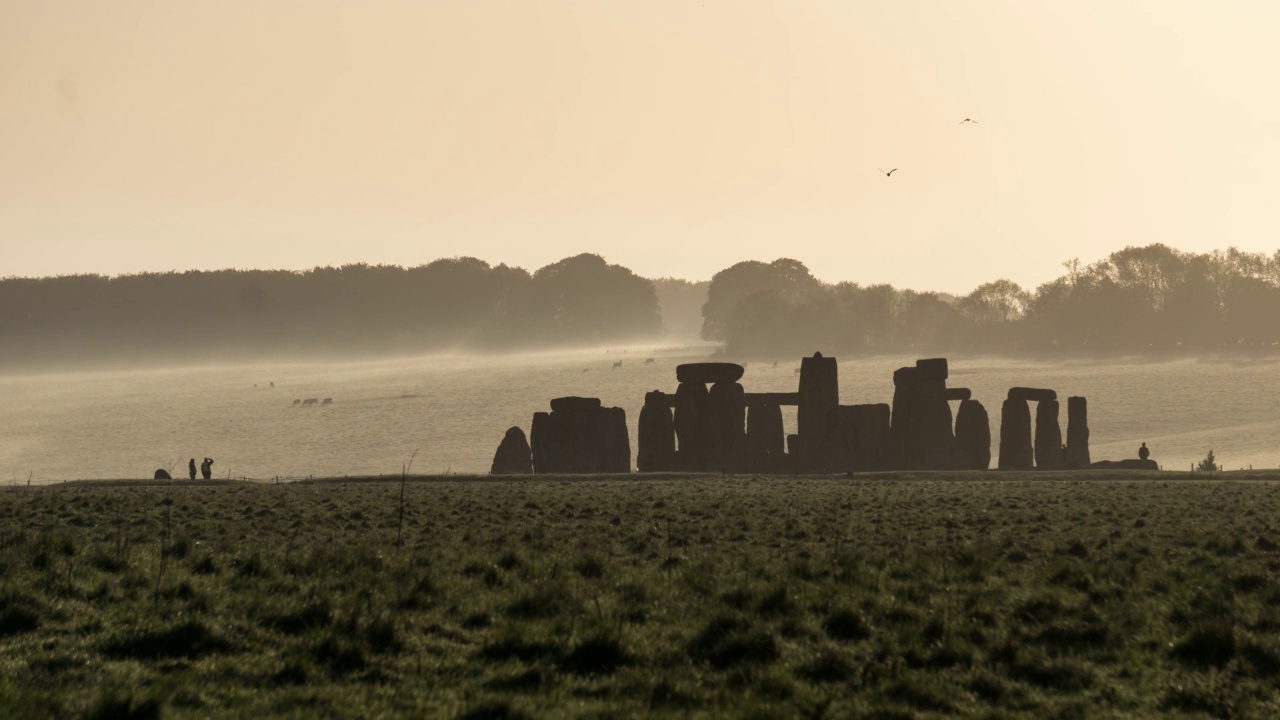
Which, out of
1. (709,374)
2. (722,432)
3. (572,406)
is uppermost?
(709,374)

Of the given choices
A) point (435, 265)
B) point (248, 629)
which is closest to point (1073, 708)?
point (248, 629)

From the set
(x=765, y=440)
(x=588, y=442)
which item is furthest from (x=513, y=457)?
(x=765, y=440)

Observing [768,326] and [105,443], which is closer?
[105,443]

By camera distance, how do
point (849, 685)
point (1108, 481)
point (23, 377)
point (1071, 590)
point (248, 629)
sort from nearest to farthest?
point (849, 685) → point (248, 629) → point (1071, 590) → point (1108, 481) → point (23, 377)

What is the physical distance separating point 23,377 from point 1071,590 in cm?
16615

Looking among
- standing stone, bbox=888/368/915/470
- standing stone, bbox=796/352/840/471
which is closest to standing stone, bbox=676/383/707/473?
standing stone, bbox=796/352/840/471

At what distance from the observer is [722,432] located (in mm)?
53406

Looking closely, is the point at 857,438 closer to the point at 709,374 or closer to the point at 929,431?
the point at 929,431

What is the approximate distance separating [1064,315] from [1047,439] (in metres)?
75.2

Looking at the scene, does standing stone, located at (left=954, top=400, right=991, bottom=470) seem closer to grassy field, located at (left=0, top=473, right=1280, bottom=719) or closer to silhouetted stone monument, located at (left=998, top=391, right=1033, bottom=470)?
silhouetted stone monument, located at (left=998, top=391, right=1033, bottom=470)

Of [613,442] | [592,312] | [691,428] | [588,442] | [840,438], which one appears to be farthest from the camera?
[592,312]

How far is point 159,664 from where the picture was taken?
1084 cm

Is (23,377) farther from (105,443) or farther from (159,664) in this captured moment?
(159,664)

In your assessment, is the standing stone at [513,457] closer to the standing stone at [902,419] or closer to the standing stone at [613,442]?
the standing stone at [613,442]
